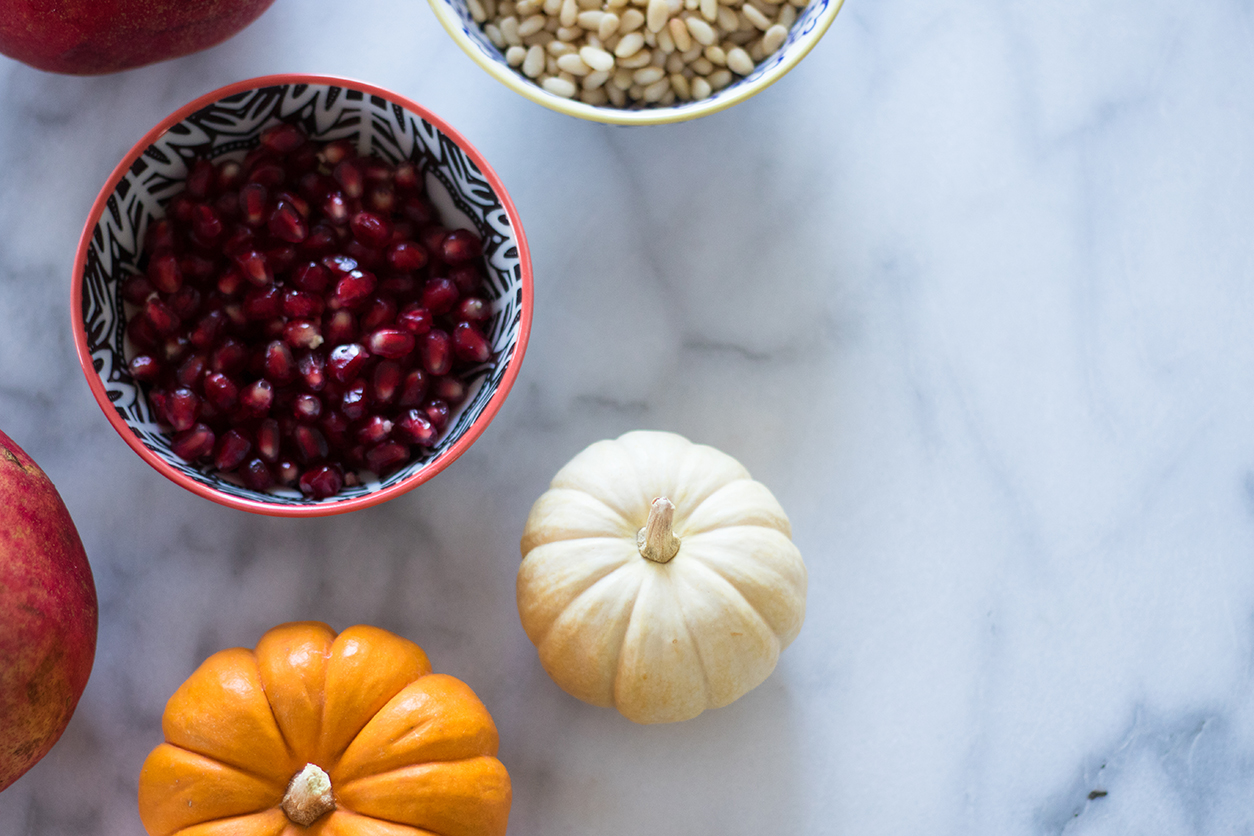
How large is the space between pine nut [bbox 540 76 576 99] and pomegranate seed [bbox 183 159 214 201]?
0.43m

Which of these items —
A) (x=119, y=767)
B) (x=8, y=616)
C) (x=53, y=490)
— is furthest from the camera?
(x=119, y=767)

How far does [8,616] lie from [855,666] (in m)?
1.02

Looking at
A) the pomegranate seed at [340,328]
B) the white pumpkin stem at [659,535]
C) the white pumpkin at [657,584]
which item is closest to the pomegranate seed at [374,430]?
the pomegranate seed at [340,328]

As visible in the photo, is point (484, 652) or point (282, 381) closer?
point (282, 381)

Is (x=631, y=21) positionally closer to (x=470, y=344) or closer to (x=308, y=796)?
(x=470, y=344)

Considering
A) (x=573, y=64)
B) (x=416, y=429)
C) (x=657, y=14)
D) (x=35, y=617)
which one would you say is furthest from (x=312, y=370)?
(x=657, y=14)

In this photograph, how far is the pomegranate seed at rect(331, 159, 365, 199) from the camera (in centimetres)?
121

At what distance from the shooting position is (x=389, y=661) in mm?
1156

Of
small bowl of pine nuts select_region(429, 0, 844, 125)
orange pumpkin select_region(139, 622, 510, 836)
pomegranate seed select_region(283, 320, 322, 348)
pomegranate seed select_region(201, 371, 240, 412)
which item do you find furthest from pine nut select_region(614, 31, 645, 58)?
orange pumpkin select_region(139, 622, 510, 836)

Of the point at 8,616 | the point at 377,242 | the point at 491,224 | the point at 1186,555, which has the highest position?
the point at 1186,555

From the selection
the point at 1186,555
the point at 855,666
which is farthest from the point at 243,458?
the point at 1186,555

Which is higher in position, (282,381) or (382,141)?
(382,141)

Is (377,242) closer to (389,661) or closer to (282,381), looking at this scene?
(282,381)

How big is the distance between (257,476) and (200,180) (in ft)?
1.22
